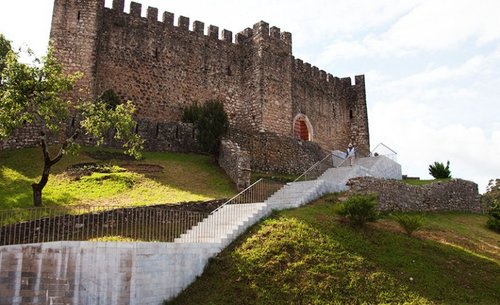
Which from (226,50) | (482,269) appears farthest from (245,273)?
(226,50)

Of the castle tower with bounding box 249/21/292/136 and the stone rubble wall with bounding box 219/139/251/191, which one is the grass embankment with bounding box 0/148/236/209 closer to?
the stone rubble wall with bounding box 219/139/251/191

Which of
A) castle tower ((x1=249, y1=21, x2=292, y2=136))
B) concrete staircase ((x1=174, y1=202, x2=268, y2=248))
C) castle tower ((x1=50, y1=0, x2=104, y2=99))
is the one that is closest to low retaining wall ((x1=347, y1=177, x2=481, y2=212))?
concrete staircase ((x1=174, y1=202, x2=268, y2=248))

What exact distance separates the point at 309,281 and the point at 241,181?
1028 centimetres

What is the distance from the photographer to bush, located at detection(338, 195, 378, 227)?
16625mm

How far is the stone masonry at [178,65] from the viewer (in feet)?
90.5

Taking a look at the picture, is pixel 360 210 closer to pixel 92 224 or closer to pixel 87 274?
pixel 92 224

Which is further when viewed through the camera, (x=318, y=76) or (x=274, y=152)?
(x=318, y=76)

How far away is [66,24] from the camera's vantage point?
2730cm

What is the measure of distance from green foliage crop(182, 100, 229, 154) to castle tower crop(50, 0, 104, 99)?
21.1ft

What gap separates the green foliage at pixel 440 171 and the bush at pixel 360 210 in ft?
52.6

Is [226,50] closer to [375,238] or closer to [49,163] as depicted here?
[49,163]

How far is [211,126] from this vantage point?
87.8 feet

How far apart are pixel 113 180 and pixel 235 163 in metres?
6.08

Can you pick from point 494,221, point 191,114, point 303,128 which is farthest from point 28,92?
point 303,128
